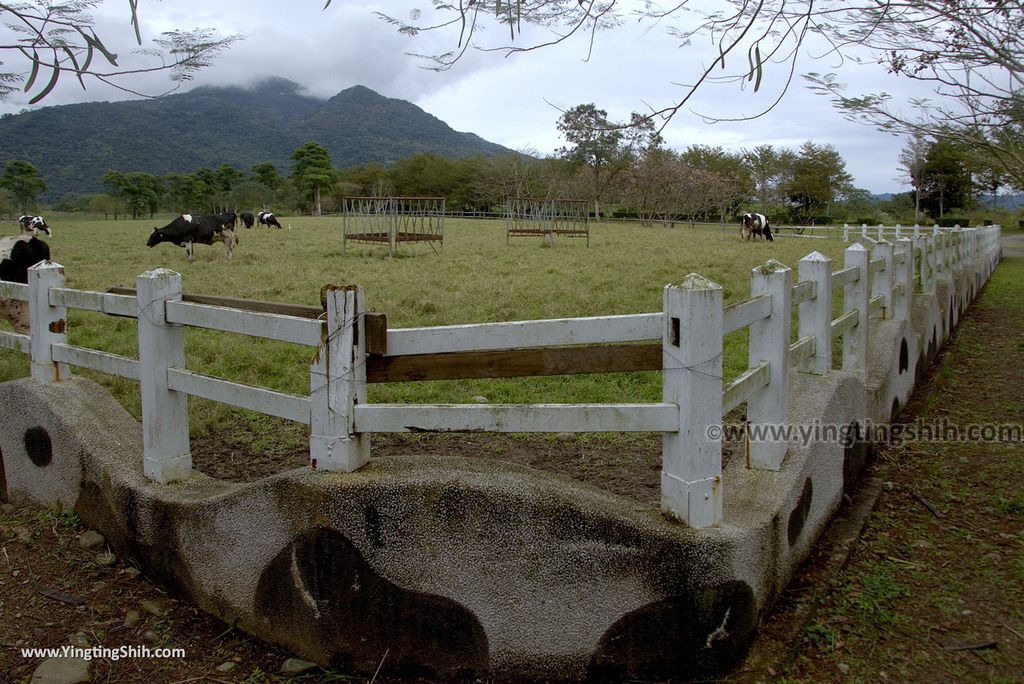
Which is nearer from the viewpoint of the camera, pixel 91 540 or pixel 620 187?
pixel 91 540

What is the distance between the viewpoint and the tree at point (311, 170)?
269 feet

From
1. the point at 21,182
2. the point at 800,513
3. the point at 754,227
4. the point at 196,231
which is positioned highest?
the point at 21,182

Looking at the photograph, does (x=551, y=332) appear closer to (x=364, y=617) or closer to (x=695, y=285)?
(x=695, y=285)

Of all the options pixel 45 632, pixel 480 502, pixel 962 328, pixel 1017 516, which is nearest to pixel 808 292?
pixel 1017 516

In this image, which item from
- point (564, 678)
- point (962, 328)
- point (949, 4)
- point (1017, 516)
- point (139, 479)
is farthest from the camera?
point (962, 328)

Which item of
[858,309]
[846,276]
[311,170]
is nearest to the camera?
[846,276]

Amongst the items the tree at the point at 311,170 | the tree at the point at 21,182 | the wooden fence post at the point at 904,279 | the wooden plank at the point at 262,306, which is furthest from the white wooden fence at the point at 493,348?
the tree at the point at 311,170

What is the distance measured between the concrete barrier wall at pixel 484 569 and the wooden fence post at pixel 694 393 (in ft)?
0.38

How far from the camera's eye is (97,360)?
4172 millimetres

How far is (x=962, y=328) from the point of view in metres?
10.7

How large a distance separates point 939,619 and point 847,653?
0.51 meters

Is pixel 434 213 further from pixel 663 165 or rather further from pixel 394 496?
pixel 663 165

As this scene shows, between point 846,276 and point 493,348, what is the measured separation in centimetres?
308

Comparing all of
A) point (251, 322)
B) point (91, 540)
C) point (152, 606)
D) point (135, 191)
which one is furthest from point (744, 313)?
point (135, 191)
